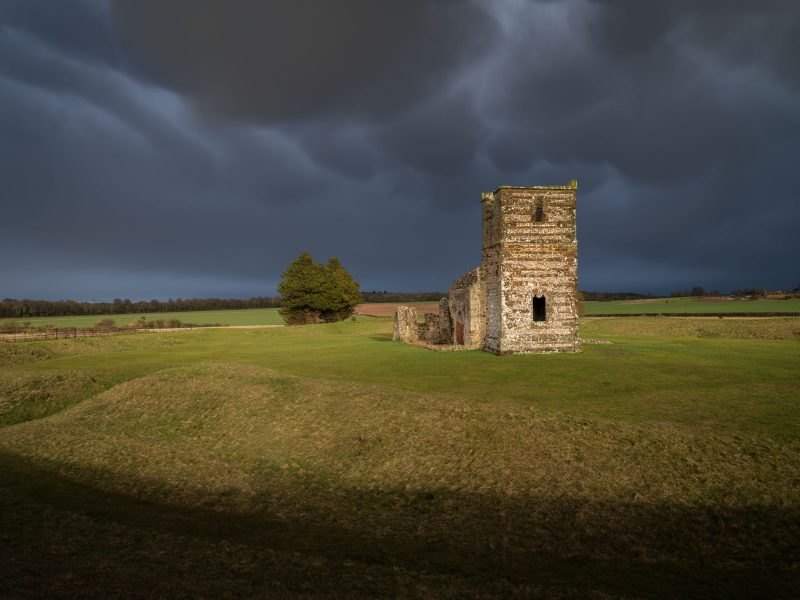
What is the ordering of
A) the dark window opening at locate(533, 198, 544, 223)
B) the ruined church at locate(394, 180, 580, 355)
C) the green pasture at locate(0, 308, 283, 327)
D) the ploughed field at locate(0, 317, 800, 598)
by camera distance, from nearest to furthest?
1. the ploughed field at locate(0, 317, 800, 598)
2. the ruined church at locate(394, 180, 580, 355)
3. the dark window opening at locate(533, 198, 544, 223)
4. the green pasture at locate(0, 308, 283, 327)

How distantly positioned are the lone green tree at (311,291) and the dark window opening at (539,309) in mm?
41965

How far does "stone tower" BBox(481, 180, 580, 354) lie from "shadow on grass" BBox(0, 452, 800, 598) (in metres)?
16.0

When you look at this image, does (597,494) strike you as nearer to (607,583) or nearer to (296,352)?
(607,583)

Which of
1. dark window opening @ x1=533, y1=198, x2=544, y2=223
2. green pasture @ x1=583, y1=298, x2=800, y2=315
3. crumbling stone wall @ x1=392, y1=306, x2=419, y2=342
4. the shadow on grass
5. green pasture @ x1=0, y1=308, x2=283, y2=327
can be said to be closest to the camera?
the shadow on grass

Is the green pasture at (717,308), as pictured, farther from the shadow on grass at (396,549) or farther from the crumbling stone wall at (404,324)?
the shadow on grass at (396,549)

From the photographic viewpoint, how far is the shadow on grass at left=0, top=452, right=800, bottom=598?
637cm

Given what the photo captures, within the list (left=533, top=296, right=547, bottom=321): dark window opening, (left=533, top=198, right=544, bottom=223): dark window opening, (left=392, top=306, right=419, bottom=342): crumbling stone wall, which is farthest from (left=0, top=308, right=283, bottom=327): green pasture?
(left=533, top=198, right=544, bottom=223): dark window opening

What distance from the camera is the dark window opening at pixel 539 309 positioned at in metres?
25.5

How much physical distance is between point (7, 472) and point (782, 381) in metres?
22.3

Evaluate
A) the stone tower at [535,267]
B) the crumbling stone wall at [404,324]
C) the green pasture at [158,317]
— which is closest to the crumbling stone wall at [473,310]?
the stone tower at [535,267]

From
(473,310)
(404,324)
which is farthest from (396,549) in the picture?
(404,324)

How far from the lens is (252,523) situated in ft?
29.3

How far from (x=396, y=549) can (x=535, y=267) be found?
63.0ft

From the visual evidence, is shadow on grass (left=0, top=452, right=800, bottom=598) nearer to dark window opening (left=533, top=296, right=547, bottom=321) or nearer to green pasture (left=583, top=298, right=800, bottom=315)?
dark window opening (left=533, top=296, right=547, bottom=321)
